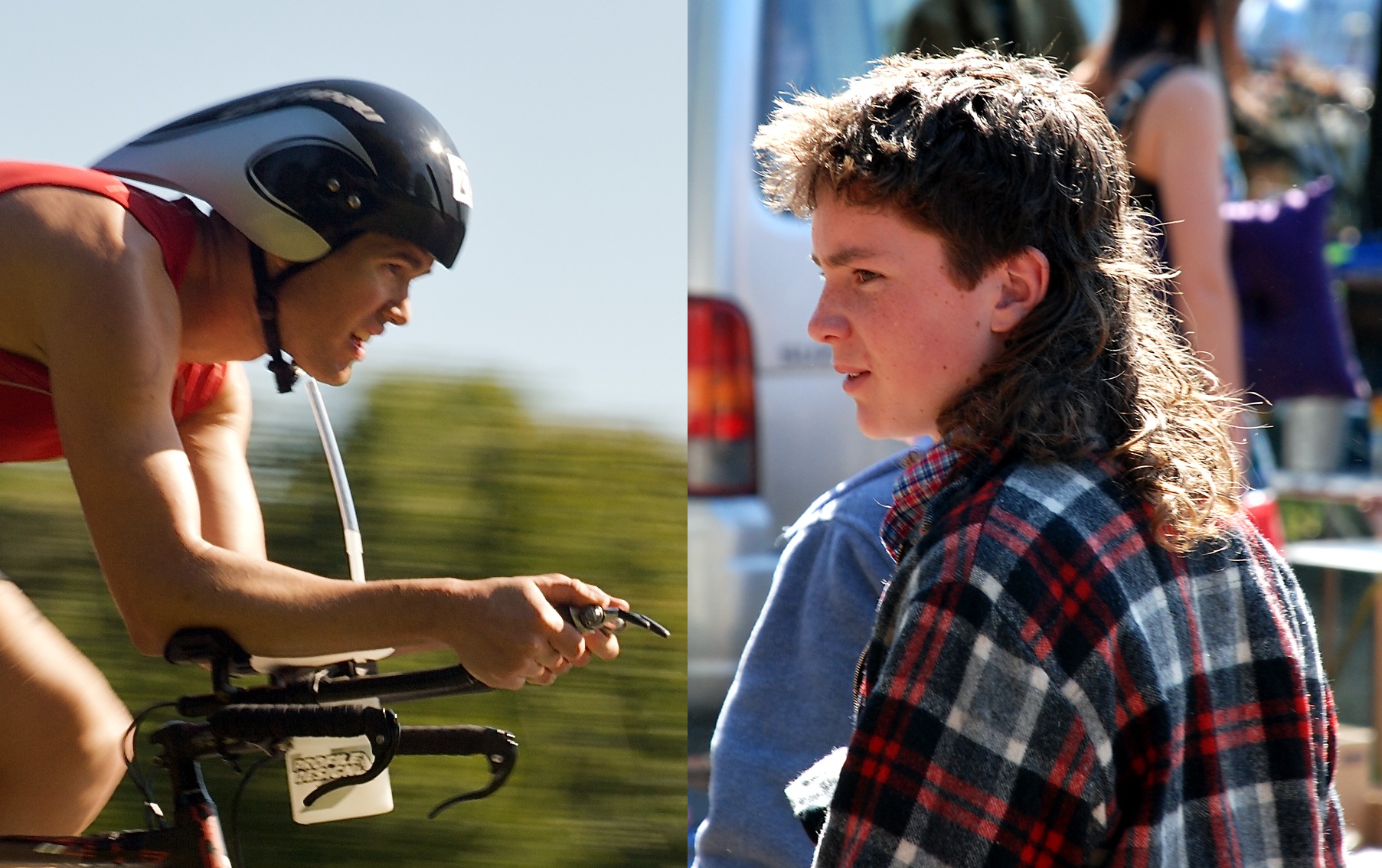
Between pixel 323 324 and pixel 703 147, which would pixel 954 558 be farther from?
pixel 703 147

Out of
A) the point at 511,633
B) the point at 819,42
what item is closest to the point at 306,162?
the point at 511,633

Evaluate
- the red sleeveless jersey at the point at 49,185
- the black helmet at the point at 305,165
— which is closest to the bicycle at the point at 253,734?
the red sleeveless jersey at the point at 49,185

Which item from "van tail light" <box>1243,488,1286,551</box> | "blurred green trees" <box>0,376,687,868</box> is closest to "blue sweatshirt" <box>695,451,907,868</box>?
"blurred green trees" <box>0,376,687,868</box>

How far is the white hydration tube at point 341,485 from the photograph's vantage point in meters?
1.41

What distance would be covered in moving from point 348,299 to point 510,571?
0.33m

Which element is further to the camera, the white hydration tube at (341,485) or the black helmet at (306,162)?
the white hydration tube at (341,485)

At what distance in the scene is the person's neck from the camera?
1286 millimetres

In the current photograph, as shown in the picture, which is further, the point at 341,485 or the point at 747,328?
the point at 747,328

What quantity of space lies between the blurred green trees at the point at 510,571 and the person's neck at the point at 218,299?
122mm

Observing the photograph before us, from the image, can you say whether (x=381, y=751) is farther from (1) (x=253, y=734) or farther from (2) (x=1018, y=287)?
(2) (x=1018, y=287)

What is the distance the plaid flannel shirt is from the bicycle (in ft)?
1.03

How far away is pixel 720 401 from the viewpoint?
2715mm

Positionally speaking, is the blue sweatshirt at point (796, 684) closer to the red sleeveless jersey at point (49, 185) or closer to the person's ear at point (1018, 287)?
the person's ear at point (1018, 287)

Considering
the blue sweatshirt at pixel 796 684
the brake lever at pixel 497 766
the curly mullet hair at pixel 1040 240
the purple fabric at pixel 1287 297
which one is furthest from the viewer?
the purple fabric at pixel 1287 297
